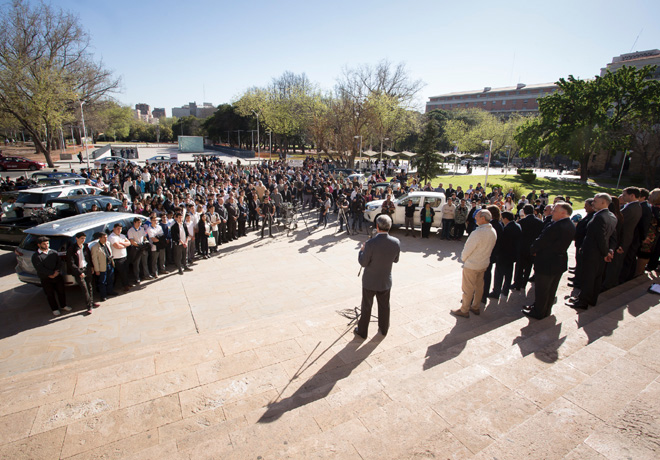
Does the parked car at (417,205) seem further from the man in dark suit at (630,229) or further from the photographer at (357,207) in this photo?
the man in dark suit at (630,229)

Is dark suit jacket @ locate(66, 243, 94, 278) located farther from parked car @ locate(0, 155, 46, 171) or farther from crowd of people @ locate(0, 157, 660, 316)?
parked car @ locate(0, 155, 46, 171)

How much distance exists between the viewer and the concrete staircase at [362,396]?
244 cm

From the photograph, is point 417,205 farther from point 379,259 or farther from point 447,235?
point 379,259

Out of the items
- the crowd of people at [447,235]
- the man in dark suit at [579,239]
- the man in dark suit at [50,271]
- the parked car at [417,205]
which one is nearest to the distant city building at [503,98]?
the parked car at [417,205]

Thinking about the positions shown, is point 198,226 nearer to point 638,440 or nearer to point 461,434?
point 461,434

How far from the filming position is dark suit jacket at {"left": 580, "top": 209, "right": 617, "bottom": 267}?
5.07m

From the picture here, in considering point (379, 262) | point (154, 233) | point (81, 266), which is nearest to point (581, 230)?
point (379, 262)

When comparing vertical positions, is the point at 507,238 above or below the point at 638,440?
above

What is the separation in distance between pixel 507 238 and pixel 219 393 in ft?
17.9

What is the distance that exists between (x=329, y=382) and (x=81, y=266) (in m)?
5.85

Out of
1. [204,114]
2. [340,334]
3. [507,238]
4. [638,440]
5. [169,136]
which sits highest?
[204,114]

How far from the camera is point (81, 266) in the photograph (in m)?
6.52

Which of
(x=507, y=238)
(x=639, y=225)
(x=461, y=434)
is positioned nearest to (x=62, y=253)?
(x=461, y=434)

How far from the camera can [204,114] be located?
14138 centimetres
